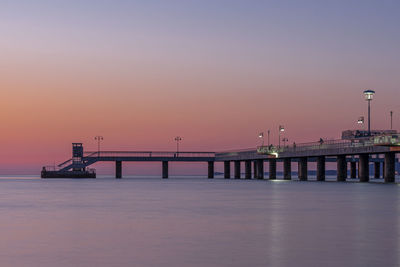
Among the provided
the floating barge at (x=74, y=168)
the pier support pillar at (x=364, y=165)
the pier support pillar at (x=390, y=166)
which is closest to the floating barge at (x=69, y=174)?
the floating barge at (x=74, y=168)

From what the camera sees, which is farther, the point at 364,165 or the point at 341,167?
the point at 341,167

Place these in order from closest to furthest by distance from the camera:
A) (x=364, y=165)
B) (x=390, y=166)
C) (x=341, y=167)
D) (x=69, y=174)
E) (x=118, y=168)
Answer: (x=390, y=166), (x=364, y=165), (x=341, y=167), (x=69, y=174), (x=118, y=168)

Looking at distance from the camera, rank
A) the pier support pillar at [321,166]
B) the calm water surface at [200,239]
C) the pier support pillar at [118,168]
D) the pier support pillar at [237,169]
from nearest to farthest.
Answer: the calm water surface at [200,239]
the pier support pillar at [321,166]
the pier support pillar at [118,168]
the pier support pillar at [237,169]

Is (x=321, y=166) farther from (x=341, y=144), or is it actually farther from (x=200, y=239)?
(x=200, y=239)

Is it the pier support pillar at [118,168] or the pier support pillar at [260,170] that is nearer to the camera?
the pier support pillar at [260,170]

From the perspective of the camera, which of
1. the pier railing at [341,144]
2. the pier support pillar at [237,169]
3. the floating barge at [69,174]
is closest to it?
the pier railing at [341,144]

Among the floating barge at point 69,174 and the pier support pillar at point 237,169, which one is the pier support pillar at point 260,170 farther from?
the floating barge at point 69,174

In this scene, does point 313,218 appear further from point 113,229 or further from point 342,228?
point 113,229

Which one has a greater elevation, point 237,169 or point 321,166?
point 321,166

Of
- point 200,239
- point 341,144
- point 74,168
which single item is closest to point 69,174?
point 74,168

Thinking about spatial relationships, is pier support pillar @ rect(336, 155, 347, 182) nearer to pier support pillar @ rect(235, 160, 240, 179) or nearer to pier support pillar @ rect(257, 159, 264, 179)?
pier support pillar @ rect(257, 159, 264, 179)

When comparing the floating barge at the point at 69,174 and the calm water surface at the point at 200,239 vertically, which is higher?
the calm water surface at the point at 200,239

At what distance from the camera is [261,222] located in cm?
3145

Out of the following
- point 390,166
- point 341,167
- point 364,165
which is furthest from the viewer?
point 341,167
